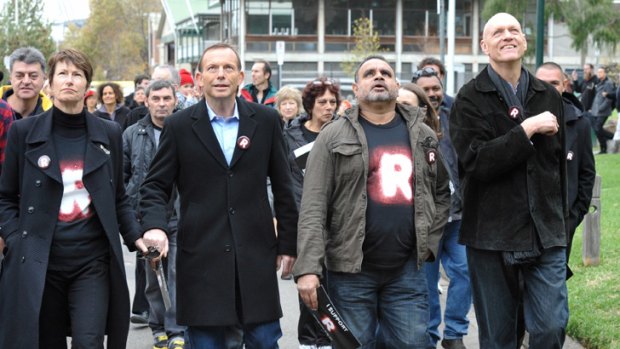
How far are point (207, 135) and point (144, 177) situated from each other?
2712 mm

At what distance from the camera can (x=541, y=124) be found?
565 centimetres

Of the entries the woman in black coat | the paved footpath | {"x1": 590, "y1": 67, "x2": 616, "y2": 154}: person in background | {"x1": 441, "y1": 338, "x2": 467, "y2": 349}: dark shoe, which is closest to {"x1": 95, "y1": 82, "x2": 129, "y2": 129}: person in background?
the paved footpath

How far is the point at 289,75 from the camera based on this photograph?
6975 centimetres

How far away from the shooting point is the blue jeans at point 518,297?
232 inches

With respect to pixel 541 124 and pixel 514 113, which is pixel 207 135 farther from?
pixel 541 124

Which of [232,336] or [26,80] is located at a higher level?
[26,80]

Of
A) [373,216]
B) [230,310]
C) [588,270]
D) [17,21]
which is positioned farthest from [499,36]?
[17,21]

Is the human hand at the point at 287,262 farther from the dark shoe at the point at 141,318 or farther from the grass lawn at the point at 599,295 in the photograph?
the dark shoe at the point at 141,318

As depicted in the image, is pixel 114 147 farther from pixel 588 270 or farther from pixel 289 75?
pixel 289 75

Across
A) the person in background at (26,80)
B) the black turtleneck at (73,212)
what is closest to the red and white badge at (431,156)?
the black turtleneck at (73,212)

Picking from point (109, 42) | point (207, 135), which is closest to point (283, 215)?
point (207, 135)

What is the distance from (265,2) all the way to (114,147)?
66.3 m

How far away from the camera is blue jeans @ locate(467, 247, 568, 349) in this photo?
5883mm

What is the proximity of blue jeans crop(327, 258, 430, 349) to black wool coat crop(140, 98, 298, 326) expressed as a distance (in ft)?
1.21
